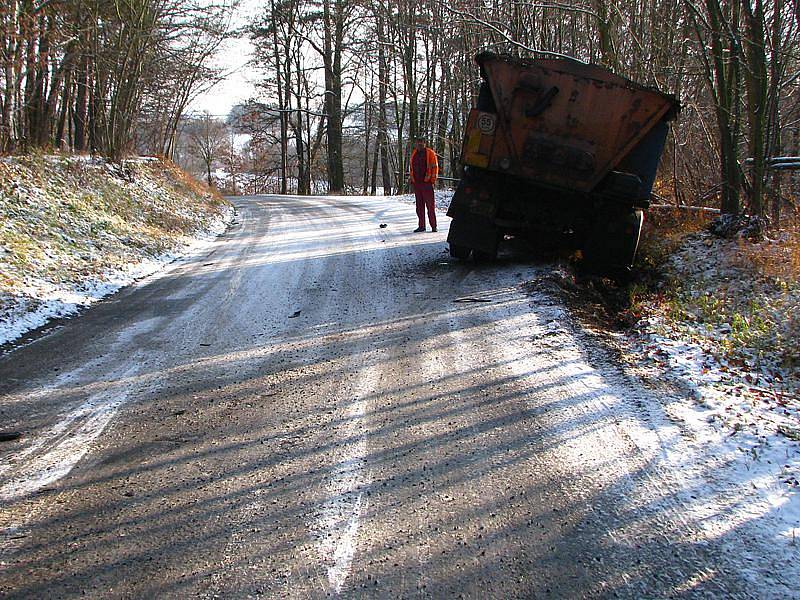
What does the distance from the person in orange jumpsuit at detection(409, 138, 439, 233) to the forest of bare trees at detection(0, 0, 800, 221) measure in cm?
242

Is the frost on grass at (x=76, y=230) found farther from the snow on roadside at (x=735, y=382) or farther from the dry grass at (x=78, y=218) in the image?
the snow on roadside at (x=735, y=382)

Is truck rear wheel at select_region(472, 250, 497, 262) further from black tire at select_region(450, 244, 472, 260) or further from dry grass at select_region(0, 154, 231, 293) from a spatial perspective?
dry grass at select_region(0, 154, 231, 293)

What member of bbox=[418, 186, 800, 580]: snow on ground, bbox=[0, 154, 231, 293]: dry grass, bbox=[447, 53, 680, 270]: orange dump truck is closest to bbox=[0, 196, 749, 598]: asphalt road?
bbox=[418, 186, 800, 580]: snow on ground

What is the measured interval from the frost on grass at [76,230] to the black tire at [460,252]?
461 centimetres

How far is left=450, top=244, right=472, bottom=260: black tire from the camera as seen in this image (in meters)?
8.50

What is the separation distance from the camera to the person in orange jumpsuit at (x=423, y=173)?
11.4 m

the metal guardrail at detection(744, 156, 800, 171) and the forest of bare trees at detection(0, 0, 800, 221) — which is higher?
the forest of bare trees at detection(0, 0, 800, 221)

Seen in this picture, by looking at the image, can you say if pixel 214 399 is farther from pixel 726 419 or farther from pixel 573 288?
pixel 573 288

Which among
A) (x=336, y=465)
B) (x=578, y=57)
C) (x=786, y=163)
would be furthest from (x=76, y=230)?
(x=578, y=57)

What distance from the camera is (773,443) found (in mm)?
3631

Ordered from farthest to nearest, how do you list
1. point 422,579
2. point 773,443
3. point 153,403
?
point 153,403, point 773,443, point 422,579

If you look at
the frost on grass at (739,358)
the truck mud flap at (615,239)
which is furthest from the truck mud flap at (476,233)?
the frost on grass at (739,358)

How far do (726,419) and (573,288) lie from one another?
3.46 m

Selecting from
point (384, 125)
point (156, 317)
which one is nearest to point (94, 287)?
point (156, 317)
